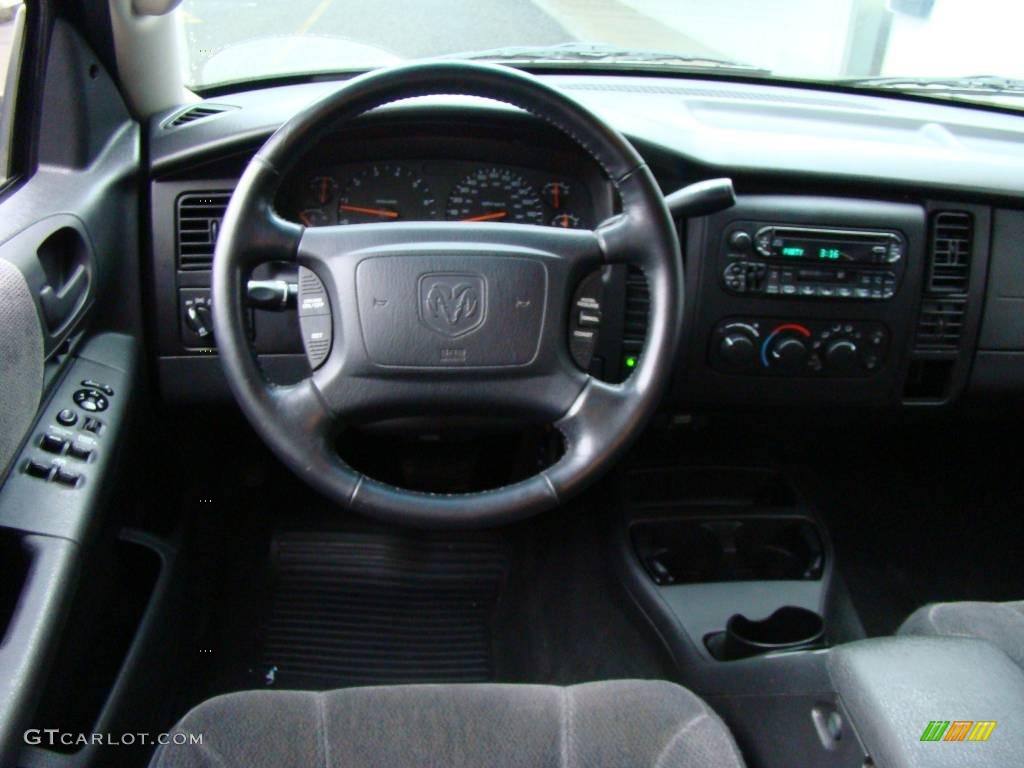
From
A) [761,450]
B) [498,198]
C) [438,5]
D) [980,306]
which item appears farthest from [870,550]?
[438,5]

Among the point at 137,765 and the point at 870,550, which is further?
the point at 870,550

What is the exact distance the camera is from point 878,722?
1.06 meters

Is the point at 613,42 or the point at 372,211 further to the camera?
the point at 613,42

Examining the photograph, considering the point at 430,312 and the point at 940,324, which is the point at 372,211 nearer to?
the point at 430,312

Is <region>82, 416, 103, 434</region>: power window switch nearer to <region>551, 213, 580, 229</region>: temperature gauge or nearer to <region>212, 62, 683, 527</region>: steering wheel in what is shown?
<region>212, 62, 683, 527</region>: steering wheel

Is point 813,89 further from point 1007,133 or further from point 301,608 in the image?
point 301,608

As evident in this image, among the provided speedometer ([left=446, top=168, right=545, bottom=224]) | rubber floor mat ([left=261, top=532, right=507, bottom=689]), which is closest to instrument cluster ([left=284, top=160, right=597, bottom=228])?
speedometer ([left=446, top=168, right=545, bottom=224])

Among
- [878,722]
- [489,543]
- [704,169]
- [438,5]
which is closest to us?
[878,722]

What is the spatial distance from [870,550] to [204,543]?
1.62 metres

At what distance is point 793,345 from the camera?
183cm

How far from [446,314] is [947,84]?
1477mm

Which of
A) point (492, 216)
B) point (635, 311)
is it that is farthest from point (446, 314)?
point (635, 311)

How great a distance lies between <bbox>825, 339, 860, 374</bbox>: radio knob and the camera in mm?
1847
